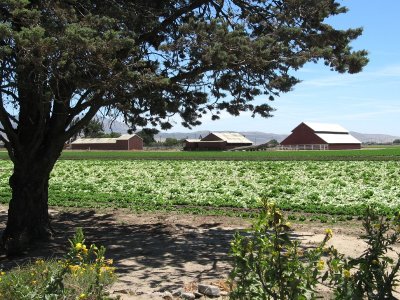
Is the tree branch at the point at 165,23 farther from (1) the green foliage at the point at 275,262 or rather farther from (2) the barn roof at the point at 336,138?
(2) the barn roof at the point at 336,138

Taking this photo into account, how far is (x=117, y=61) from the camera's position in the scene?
24.5 feet

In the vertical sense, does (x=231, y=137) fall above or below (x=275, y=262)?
above

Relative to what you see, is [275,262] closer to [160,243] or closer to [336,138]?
[160,243]

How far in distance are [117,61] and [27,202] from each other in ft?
12.3

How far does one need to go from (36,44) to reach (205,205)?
1003cm

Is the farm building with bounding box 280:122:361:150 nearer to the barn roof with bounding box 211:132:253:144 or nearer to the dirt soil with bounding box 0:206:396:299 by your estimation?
the barn roof with bounding box 211:132:253:144

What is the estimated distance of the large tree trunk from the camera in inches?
365

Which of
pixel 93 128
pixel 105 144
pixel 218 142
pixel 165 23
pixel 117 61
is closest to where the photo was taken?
pixel 117 61

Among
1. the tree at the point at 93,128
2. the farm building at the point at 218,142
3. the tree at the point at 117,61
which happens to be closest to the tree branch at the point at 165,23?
the tree at the point at 117,61

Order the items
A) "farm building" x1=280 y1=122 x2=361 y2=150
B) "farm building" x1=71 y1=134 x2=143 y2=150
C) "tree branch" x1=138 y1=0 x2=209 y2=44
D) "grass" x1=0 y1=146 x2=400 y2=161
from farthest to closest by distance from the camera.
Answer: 1. "farm building" x1=71 y1=134 x2=143 y2=150
2. "farm building" x1=280 y1=122 x2=361 y2=150
3. "grass" x1=0 y1=146 x2=400 y2=161
4. "tree branch" x1=138 y1=0 x2=209 y2=44

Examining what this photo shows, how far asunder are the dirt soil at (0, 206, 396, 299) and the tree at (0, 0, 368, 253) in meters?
1.49

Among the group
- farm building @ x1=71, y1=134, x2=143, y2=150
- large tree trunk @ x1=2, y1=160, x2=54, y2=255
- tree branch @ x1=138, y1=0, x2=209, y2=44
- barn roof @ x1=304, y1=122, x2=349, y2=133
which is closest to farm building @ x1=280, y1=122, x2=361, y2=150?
barn roof @ x1=304, y1=122, x2=349, y2=133

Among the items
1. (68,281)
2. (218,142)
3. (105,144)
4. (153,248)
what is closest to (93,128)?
(153,248)

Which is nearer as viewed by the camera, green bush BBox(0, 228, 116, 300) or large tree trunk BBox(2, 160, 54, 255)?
green bush BBox(0, 228, 116, 300)
